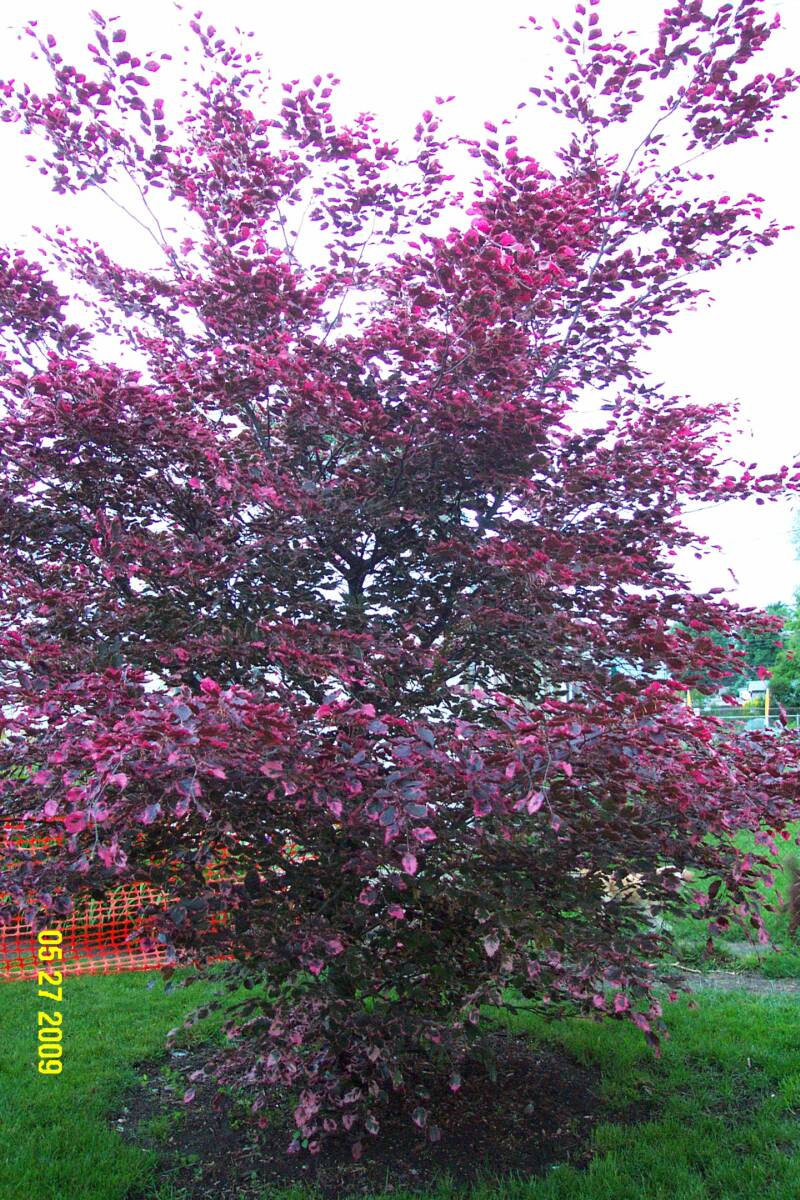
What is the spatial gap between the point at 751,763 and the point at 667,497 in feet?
3.53

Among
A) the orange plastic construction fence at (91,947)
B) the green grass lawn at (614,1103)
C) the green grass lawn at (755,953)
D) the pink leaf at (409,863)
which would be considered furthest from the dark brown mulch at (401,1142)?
the orange plastic construction fence at (91,947)

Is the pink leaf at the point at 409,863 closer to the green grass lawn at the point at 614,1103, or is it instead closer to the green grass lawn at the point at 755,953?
the green grass lawn at the point at 614,1103

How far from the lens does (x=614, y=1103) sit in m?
3.38

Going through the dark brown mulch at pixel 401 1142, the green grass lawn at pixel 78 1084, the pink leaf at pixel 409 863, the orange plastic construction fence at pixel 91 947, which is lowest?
the dark brown mulch at pixel 401 1142

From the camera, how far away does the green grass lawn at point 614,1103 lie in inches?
109

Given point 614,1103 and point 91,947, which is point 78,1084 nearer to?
point 614,1103

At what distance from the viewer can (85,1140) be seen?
123 inches

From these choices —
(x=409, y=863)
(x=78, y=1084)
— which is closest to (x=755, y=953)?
(x=78, y=1084)

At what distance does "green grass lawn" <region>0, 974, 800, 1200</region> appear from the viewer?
9.11 feet

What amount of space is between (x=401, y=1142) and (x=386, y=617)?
1805 mm

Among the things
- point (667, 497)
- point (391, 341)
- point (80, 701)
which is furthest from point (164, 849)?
point (667, 497)

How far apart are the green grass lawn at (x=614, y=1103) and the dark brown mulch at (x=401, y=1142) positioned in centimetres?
10

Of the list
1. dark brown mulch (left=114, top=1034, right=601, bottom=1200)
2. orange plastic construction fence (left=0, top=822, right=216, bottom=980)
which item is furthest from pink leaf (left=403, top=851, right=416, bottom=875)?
orange plastic construction fence (left=0, top=822, right=216, bottom=980)

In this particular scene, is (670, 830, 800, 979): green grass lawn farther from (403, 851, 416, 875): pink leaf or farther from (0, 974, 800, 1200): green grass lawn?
(403, 851, 416, 875): pink leaf
